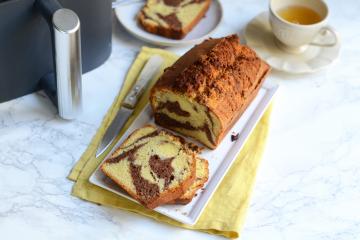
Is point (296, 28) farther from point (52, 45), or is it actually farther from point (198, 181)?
point (52, 45)

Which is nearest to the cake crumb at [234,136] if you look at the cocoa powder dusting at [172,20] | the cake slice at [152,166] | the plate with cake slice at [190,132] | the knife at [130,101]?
the plate with cake slice at [190,132]

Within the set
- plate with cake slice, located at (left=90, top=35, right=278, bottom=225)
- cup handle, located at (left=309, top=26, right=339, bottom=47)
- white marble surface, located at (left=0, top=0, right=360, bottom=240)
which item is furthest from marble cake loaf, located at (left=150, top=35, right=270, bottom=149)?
cup handle, located at (left=309, top=26, right=339, bottom=47)

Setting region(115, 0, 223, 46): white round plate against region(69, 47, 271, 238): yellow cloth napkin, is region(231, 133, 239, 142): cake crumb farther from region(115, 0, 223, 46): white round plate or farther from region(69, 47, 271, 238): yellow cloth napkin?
region(115, 0, 223, 46): white round plate

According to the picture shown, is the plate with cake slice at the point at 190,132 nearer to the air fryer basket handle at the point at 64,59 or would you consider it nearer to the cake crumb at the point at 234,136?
the cake crumb at the point at 234,136

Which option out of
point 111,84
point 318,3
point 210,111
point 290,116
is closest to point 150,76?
point 111,84

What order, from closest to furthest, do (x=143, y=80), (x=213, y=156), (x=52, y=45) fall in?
(x=52, y=45) → (x=213, y=156) → (x=143, y=80)

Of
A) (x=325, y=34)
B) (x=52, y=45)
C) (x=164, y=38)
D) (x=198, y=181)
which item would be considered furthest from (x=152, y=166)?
(x=325, y=34)
